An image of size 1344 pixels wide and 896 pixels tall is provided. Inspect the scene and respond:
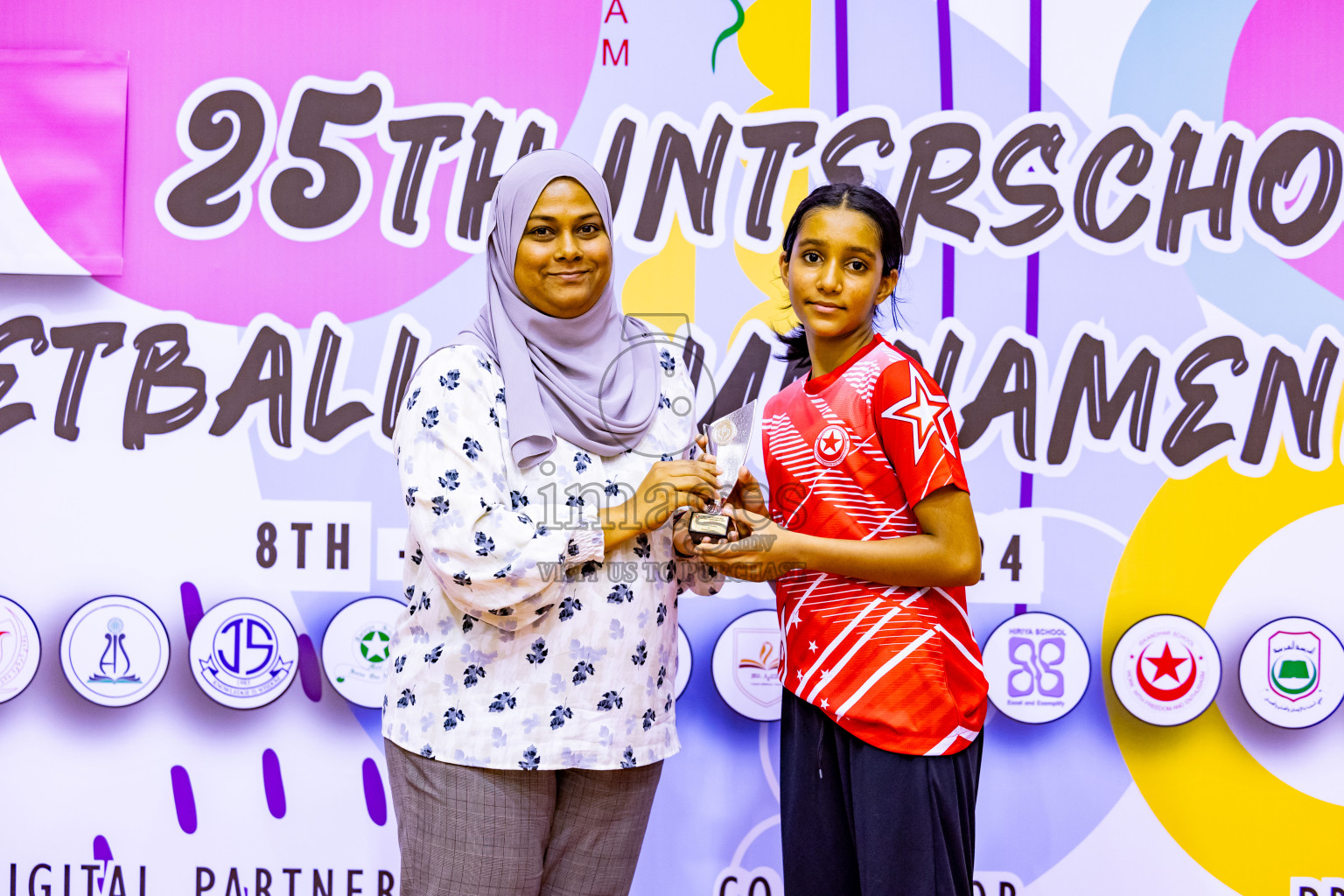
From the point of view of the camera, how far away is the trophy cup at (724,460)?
139 cm

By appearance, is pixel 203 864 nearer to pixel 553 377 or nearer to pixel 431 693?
pixel 431 693

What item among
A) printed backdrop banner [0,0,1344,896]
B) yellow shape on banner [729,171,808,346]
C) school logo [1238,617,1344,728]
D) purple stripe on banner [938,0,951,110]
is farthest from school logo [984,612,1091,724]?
purple stripe on banner [938,0,951,110]

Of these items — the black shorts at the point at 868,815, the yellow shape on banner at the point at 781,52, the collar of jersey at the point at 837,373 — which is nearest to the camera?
the black shorts at the point at 868,815

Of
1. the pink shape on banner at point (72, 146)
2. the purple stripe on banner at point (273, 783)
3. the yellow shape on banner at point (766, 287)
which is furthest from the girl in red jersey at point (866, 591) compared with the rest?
the pink shape on banner at point (72, 146)

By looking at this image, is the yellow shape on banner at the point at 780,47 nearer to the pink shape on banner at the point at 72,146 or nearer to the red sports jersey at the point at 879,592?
the red sports jersey at the point at 879,592

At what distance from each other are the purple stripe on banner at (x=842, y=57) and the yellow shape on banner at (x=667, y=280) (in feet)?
1.45

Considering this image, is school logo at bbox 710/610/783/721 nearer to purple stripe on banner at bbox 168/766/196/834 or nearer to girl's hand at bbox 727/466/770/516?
girl's hand at bbox 727/466/770/516

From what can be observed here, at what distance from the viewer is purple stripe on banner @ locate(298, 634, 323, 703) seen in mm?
2131

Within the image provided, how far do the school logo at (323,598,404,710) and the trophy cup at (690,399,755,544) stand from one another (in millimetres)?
982

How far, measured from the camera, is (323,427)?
2.13 metres

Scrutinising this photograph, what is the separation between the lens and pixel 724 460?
145cm

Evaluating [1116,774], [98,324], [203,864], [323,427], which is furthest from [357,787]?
[1116,774]

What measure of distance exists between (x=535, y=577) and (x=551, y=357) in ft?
1.13

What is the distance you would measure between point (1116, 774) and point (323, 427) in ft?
6.27
